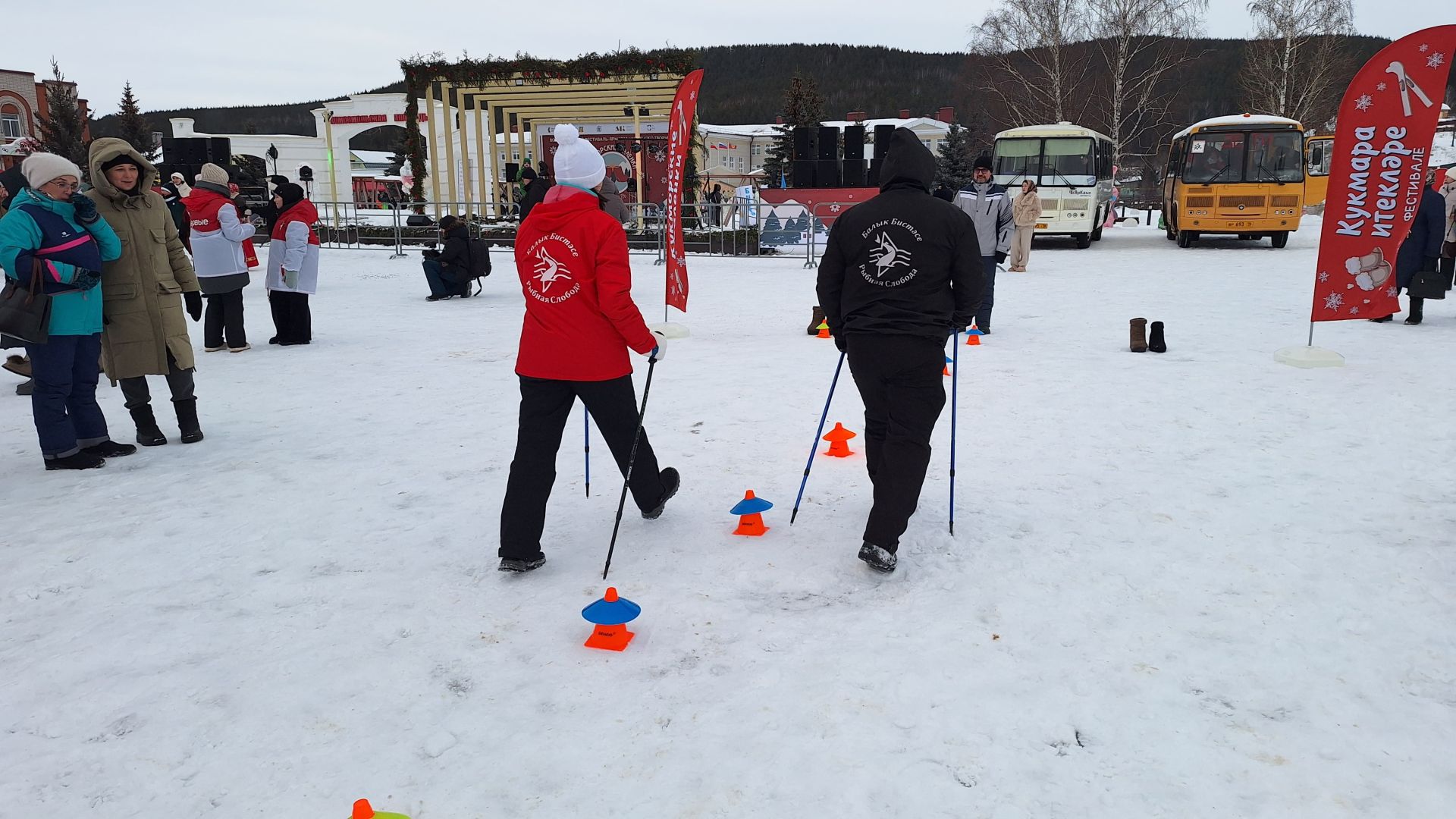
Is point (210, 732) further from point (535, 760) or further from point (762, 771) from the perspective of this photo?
point (762, 771)

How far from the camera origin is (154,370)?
16.8 ft

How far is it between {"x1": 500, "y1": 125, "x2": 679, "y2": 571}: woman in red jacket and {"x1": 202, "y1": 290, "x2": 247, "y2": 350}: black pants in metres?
6.16

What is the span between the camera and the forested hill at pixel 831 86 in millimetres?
90375

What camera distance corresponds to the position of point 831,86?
105562 mm

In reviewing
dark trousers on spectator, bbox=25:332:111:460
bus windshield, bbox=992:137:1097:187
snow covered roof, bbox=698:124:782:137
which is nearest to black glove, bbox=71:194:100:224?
dark trousers on spectator, bbox=25:332:111:460

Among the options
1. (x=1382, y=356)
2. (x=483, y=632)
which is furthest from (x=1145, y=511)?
(x=1382, y=356)

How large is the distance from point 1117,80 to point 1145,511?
3031cm

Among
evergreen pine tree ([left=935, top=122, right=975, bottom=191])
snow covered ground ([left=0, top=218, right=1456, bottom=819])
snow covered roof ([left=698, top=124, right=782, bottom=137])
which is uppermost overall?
snow covered roof ([left=698, top=124, right=782, bottom=137])

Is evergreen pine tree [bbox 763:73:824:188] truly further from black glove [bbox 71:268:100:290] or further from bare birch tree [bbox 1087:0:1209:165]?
black glove [bbox 71:268:100:290]

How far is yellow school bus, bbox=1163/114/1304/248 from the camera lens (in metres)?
17.4

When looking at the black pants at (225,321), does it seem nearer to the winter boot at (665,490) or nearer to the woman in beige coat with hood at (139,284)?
Result: the woman in beige coat with hood at (139,284)

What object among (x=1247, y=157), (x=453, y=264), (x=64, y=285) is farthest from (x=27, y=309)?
(x=1247, y=157)

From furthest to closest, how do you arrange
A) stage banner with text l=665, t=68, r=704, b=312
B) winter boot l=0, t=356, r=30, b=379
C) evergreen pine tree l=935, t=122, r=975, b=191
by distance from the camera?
evergreen pine tree l=935, t=122, r=975, b=191, stage banner with text l=665, t=68, r=704, b=312, winter boot l=0, t=356, r=30, b=379

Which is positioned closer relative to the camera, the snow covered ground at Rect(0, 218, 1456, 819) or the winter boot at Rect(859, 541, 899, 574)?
the snow covered ground at Rect(0, 218, 1456, 819)
